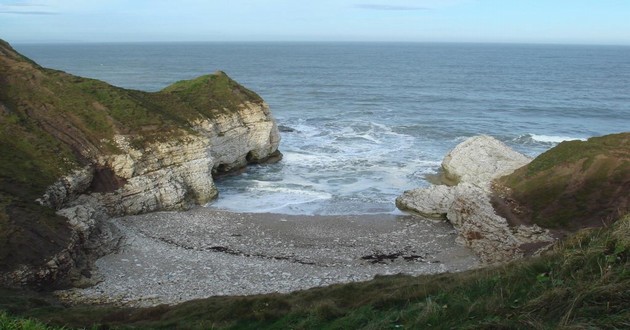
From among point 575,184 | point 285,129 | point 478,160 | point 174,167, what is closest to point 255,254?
point 174,167

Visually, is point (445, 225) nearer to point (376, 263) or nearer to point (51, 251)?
point (376, 263)

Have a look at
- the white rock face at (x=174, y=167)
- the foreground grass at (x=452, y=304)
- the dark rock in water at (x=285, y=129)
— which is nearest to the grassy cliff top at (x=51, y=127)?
the white rock face at (x=174, y=167)

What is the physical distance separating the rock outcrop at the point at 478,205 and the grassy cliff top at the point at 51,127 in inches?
736

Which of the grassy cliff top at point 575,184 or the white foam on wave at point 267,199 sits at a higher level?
the grassy cliff top at point 575,184

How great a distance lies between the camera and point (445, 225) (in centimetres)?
3384

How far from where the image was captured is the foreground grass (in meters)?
9.81

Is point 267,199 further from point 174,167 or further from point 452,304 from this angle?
point 452,304

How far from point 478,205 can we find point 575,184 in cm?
599

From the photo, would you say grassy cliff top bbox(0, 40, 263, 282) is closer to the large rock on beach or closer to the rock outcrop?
the rock outcrop

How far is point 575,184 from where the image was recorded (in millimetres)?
31688

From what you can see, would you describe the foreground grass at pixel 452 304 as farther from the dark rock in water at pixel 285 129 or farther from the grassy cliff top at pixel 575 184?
the dark rock in water at pixel 285 129

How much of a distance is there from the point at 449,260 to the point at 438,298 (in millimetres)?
15396

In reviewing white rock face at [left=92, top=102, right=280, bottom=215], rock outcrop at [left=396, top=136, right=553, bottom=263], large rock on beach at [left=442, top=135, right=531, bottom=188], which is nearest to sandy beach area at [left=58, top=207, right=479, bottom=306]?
rock outcrop at [left=396, top=136, right=553, bottom=263]

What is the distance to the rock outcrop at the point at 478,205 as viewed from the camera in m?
29.0
